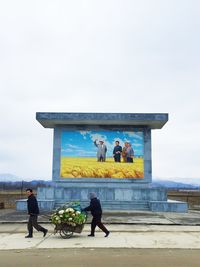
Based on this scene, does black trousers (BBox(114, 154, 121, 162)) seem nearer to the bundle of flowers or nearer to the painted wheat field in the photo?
the painted wheat field

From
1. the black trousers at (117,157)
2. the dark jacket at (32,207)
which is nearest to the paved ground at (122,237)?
the dark jacket at (32,207)

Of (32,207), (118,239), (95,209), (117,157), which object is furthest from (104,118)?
(118,239)

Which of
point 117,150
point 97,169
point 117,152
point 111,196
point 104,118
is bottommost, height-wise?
point 111,196

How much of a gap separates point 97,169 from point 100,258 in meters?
18.1

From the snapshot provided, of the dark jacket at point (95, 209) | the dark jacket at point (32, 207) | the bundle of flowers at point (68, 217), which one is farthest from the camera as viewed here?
the dark jacket at point (95, 209)

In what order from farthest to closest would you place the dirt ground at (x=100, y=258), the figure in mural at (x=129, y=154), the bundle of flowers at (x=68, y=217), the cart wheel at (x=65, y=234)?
1. the figure in mural at (x=129, y=154)
2. the cart wheel at (x=65, y=234)
3. the bundle of flowers at (x=68, y=217)
4. the dirt ground at (x=100, y=258)

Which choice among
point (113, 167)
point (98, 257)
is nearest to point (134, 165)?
point (113, 167)

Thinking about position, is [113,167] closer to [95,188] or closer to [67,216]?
[95,188]

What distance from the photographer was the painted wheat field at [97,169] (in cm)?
2881

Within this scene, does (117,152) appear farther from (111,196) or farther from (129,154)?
(111,196)

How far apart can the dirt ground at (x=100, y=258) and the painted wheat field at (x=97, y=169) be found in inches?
655

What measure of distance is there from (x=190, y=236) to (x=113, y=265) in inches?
245

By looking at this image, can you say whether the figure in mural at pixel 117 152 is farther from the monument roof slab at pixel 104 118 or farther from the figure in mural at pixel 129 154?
the monument roof slab at pixel 104 118

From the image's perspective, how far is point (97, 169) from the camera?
28.9m
